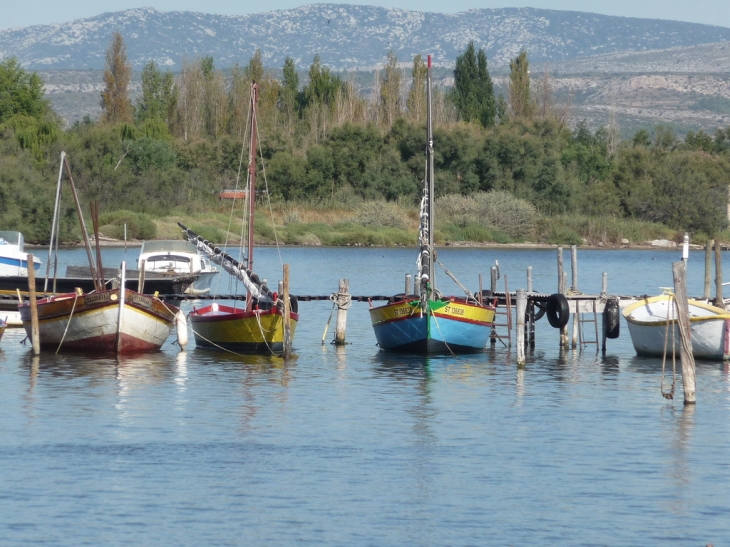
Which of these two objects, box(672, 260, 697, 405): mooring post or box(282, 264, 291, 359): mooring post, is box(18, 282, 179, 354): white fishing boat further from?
box(672, 260, 697, 405): mooring post

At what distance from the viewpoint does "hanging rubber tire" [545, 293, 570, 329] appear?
3359 cm

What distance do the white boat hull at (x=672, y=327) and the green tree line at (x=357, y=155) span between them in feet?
223

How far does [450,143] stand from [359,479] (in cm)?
9082

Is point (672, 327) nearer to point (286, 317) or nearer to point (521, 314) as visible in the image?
point (521, 314)

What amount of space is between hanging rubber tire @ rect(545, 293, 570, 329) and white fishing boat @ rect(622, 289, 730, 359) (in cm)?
160

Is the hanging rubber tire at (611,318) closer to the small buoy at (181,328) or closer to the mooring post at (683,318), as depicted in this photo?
the mooring post at (683,318)

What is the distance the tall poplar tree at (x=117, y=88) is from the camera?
404 feet

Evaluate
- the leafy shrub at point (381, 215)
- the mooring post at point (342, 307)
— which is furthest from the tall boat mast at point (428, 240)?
the leafy shrub at point (381, 215)

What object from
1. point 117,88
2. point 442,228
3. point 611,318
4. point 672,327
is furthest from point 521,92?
point 672,327

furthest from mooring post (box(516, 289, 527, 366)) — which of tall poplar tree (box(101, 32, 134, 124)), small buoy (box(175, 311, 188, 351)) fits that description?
tall poplar tree (box(101, 32, 134, 124))

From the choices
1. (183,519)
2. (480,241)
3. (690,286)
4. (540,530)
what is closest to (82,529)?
(183,519)

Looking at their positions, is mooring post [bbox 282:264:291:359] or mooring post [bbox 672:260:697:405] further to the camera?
mooring post [bbox 282:264:291:359]

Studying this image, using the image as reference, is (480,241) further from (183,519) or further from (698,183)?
(183,519)

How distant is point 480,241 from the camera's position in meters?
102
